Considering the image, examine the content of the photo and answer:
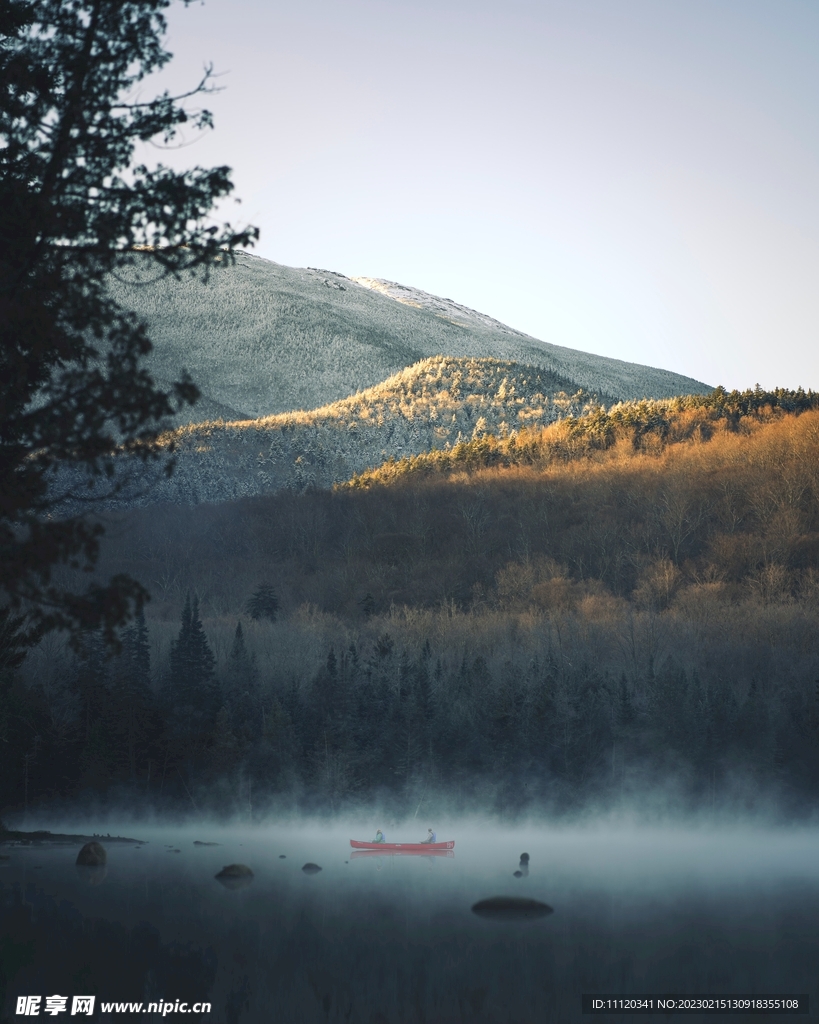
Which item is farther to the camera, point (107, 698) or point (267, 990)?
point (107, 698)

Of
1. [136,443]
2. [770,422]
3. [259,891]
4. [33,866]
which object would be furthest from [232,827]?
[770,422]

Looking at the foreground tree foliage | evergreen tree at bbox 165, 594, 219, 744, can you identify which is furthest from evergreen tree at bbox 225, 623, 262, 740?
the foreground tree foliage

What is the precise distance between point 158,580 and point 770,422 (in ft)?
214

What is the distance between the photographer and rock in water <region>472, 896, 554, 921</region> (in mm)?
37344

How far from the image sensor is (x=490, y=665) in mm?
73250

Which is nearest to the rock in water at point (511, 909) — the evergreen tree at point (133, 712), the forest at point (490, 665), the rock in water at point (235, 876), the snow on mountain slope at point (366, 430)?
the rock in water at point (235, 876)

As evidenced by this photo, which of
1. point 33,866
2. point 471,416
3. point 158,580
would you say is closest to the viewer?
point 33,866

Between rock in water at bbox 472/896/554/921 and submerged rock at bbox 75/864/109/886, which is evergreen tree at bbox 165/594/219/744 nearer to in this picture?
submerged rock at bbox 75/864/109/886

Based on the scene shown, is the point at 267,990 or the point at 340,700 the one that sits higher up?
the point at 340,700

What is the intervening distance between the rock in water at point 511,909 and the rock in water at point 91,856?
18515 millimetres

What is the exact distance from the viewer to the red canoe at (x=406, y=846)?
5559 centimetres

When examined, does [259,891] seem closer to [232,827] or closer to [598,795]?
[232,827]

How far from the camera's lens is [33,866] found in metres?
47.0

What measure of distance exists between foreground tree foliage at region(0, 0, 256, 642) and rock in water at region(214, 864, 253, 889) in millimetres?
35271
